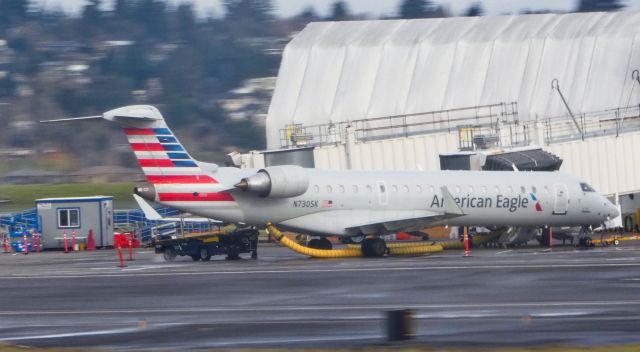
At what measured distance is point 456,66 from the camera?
7369 centimetres

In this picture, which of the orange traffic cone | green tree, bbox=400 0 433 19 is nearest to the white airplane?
the orange traffic cone

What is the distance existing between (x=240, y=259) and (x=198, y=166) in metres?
3.98

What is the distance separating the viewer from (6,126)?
151m

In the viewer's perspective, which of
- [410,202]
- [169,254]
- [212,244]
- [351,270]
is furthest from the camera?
[410,202]

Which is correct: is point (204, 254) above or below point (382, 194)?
below

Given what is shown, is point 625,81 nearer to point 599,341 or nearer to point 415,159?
point 415,159

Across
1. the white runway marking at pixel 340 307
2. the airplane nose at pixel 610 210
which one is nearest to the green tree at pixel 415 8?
the airplane nose at pixel 610 210

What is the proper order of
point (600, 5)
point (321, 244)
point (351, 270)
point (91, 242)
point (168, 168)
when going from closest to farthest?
1. point (351, 270)
2. point (168, 168)
3. point (321, 244)
4. point (91, 242)
5. point (600, 5)

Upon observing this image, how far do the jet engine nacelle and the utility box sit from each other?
1857 centimetres

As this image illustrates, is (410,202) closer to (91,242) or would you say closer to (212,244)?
(212,244)

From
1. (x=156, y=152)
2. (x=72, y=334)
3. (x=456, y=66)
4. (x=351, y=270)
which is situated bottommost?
(x=72, y=334)

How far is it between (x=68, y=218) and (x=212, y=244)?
1731cm

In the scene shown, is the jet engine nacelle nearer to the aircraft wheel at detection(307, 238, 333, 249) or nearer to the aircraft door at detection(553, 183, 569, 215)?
the aircraft wheel at detection(307, 238, 333, 249)

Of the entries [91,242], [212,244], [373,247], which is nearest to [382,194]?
[373,247]
